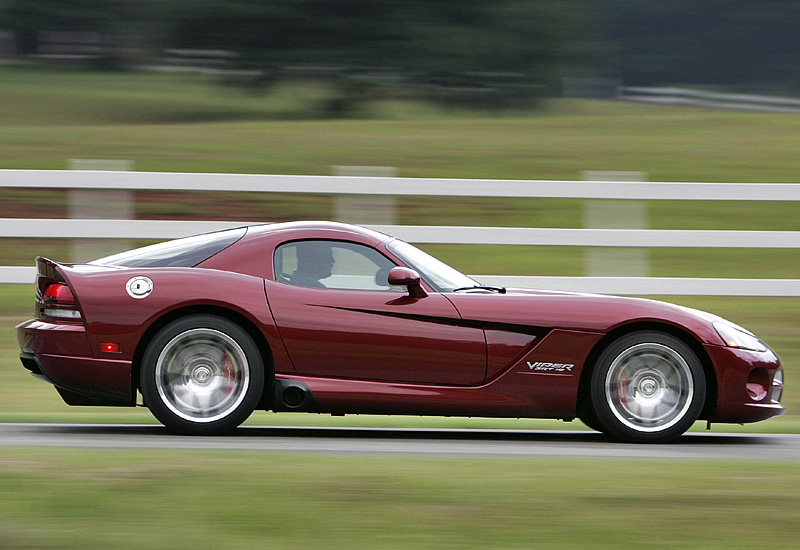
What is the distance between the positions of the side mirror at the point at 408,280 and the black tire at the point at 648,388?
3.53ft

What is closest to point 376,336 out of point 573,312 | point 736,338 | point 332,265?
point 332,265

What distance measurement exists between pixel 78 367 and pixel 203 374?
670 mm

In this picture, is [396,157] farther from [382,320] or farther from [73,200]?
[382,320]

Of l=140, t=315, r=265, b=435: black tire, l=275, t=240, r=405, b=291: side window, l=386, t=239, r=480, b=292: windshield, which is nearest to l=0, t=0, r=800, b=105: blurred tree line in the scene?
l=386, t=239, r=480, b=292: windshield

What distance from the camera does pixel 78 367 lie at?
21.2ft

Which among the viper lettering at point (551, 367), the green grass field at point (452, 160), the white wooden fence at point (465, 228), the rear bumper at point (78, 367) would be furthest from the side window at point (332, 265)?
the white wooden fence at point (465, 228)

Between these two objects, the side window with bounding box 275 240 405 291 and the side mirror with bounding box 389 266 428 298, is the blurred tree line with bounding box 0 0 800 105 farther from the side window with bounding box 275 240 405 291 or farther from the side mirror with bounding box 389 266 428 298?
the side mirror with bounding box 389 266 428 298

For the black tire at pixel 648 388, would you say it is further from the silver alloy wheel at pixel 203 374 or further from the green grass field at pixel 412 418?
the silver alloy wheel at pixel 203 374

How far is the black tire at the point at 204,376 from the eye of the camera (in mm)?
6457

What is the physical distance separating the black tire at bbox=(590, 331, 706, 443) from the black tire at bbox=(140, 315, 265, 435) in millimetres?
1909

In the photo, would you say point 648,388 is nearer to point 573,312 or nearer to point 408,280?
point 573,312

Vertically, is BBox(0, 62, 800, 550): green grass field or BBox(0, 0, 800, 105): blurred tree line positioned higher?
BBox(0, 0, 800, 105): blurred tree line

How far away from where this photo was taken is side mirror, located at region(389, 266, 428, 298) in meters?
6.49

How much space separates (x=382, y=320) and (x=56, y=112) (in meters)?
24.2
